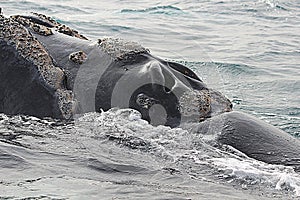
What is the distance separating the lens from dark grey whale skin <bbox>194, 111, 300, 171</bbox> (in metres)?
5.04

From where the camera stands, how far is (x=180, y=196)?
385cm

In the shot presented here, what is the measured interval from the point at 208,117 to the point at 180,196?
192 cm

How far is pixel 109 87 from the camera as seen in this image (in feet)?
19.4

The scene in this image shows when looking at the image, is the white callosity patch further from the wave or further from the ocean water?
the wave

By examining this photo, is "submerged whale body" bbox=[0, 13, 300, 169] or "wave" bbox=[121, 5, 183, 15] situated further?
"wave" bbox=[121, 5, 183, 15]

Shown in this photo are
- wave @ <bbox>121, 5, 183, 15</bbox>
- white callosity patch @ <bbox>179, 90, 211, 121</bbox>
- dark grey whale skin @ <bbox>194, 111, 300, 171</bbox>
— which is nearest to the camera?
dark grey whale skin @ <bbox>194, 111, 300, 171</bbox>

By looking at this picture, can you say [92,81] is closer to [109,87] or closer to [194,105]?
[109,87]

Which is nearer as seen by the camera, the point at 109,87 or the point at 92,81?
the point at 109,87

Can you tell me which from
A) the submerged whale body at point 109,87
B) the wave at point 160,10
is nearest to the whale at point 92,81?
the submerged whale body at point 109,87

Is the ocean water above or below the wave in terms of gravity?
above

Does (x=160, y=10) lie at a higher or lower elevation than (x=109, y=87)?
lower

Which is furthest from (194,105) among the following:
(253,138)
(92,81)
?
(92,81)

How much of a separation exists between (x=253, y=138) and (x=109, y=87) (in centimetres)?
144

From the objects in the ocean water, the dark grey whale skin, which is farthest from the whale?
the dark grey whale skin
